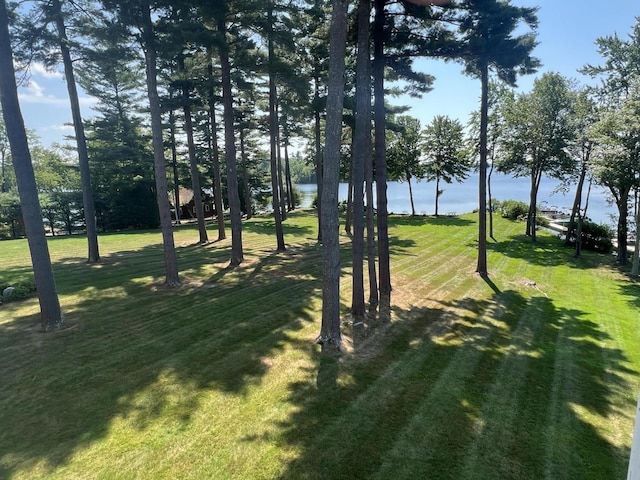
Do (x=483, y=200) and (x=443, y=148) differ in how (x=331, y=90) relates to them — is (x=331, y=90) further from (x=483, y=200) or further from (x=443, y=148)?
(x=443, y=148)

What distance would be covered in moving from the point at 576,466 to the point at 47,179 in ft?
122

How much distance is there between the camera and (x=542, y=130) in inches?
768

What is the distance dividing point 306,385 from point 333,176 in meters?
3.62

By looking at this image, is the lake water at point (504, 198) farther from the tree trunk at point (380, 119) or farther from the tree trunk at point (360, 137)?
the tree trunk at point (360, 137)

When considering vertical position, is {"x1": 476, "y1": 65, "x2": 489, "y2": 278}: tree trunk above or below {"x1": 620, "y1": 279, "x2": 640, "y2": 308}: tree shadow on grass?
above

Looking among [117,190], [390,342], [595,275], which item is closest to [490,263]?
[595,275]

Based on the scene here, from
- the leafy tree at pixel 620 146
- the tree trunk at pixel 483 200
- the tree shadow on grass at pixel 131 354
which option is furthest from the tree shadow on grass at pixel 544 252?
the tree shadow on grass at pixel 131 354

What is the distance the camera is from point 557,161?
19.9 meters

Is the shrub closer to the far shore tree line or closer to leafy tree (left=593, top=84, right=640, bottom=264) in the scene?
the far shore tree line

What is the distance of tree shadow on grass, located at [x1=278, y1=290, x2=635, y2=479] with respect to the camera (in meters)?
3.94

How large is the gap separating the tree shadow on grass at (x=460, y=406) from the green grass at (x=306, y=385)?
0.03 metres

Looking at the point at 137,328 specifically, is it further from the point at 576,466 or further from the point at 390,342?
the point at 576,466

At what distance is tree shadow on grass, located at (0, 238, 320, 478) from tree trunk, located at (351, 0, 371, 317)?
1.44m

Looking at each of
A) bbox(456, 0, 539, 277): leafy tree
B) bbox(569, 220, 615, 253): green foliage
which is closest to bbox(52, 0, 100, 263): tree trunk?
bbox(456, 0, 539, 277): leafy tree
